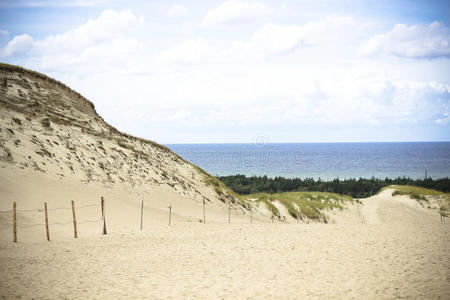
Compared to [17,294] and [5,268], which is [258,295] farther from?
[5,268]

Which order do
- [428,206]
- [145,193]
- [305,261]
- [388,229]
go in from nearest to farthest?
[305,261]
[388,229]
[145,193]
[428,206]

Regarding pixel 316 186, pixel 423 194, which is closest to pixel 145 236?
pixel 423 194

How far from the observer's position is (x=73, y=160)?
2316 centimetres

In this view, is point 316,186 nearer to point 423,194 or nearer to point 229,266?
point 423,194

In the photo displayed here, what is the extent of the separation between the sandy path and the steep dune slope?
5552 millimetres

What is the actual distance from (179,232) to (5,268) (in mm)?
8446

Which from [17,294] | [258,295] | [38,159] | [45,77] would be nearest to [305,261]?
[258,295]

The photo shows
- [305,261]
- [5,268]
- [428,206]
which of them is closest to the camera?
[5,268]

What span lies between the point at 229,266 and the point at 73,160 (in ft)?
48.1

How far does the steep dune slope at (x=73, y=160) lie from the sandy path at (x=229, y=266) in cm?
555

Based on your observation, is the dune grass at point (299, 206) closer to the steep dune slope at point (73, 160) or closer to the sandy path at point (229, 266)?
the steep dune slope at point (73, 160)

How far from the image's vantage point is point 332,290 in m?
9.94

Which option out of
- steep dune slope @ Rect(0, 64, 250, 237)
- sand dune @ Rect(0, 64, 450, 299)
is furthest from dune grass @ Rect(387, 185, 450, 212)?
steep dune slope @ Rect(0, 64, 250, 237)

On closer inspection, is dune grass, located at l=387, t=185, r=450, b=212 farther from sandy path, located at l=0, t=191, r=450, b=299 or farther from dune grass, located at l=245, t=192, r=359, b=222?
sandy path, located at l=0, t=191, r=450, b=299
